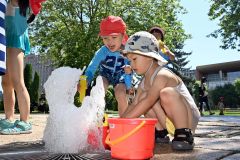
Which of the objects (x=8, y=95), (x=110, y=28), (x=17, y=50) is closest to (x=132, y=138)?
(x=110, y=28)

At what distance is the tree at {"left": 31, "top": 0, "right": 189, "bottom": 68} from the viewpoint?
800 inches

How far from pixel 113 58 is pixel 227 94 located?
4805 cm

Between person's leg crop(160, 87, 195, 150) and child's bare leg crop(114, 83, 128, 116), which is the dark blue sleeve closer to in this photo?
child's bare leg crop(114, 83, 128, 116)

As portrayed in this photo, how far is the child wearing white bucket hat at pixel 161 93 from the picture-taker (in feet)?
6.68

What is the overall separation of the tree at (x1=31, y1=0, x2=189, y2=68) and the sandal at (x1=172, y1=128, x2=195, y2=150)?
59.8ft

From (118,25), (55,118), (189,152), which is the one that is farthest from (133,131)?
(118,25)

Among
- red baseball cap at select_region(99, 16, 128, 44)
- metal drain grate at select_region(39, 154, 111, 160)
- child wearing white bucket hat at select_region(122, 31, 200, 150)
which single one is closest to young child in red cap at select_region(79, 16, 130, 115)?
red baseball cap at select_region(99, 16, 128, 44)

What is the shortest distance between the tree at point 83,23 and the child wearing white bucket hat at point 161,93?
1801cm

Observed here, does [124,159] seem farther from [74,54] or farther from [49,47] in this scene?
[49,47]

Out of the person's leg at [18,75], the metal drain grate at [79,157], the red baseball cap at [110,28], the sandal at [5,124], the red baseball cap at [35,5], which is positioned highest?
the red baseball cap at [35,5]

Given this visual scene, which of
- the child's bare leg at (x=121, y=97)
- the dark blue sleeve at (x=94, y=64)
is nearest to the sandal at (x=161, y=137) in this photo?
the child's bare leg at (x=121, y=97)

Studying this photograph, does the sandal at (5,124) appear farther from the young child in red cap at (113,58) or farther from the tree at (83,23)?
the tree at (83,23)

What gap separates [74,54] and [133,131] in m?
19.2

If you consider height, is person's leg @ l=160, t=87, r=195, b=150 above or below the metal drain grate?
above
